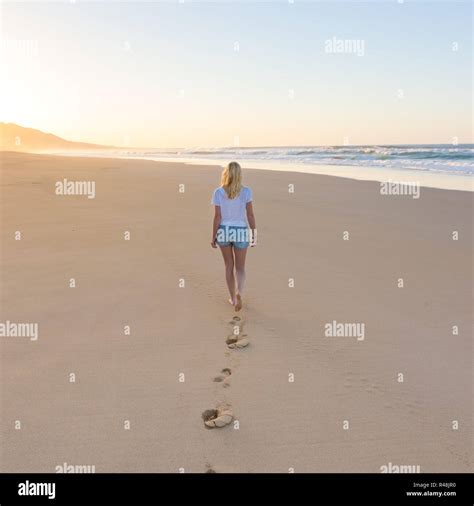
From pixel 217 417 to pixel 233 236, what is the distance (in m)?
2.51

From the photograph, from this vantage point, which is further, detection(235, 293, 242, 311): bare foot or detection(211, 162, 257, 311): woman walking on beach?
detection(235, 293, 242, 311): bare foot

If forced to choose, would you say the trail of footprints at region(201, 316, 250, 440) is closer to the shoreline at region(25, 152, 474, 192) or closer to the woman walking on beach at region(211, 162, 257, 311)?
the woman walking on beach at region(211, 162, 257, 311)

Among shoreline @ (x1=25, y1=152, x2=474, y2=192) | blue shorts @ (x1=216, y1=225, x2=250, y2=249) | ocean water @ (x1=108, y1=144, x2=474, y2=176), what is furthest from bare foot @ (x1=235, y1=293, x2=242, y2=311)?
ocean water @ (x1=108, y1=144, x2=474, y2=176)

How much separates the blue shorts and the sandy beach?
2.68 ft

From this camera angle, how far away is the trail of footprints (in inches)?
124

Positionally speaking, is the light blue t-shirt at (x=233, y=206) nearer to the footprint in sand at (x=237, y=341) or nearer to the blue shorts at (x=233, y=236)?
the blue shorts at (x=233, y=236)

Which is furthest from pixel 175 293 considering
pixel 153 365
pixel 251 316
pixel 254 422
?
pixel 254 422

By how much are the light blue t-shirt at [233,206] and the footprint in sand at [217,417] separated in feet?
8.11

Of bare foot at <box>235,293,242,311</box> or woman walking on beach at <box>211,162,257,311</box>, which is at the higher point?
woman walking on beach at <box>211,162,257,311</box>

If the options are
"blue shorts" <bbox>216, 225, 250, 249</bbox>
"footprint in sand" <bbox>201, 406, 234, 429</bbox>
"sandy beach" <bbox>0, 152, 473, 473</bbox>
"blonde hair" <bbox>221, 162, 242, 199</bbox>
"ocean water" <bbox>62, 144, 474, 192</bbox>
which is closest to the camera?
"sandy beach" <bbox>0, 152, 473, 473</bbox>

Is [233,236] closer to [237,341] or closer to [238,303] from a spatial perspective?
[238,303]

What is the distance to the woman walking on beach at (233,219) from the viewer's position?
5.02m

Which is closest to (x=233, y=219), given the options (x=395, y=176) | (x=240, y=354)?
(x=240, y=354)
